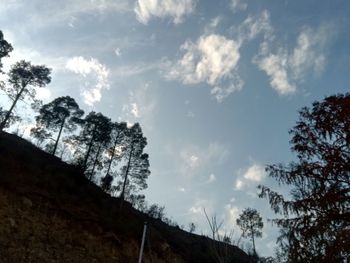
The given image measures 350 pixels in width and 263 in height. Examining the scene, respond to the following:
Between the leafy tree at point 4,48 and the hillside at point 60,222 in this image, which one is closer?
the hillside at point 60,222

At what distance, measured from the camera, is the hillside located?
878 inches

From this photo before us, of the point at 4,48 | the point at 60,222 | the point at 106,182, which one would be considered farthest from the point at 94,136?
the point at 60,222

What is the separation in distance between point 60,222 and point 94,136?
877 inches

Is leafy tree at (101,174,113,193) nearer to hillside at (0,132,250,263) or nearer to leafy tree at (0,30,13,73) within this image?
hillside at (0,132,250,263)

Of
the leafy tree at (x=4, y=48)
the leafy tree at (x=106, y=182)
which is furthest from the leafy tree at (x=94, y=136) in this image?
the leafy tree at (x=4, y=48)

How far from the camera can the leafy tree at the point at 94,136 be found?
46.9 meters

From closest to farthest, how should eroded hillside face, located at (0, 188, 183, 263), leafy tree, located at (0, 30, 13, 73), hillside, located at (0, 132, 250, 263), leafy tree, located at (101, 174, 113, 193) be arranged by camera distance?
eroded hillside face, located at (0, 188, 183, 263) → hillside, located at (0, 132, 250, 263) → leafy tree, located at (0, 30, 13, 73) → leafy tree, located at (101, 174, 113, 193)

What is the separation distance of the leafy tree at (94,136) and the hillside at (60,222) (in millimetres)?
6400

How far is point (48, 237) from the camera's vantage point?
24.0m

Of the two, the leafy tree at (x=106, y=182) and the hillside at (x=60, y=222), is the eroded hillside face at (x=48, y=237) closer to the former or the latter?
the hillside at (x=60, y=222)

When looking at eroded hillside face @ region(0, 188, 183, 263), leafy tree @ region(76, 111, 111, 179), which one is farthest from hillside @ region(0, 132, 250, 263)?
leafy tree @ region(76, 111, 111, 179)

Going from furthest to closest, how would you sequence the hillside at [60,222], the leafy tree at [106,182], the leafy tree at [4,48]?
1. the leafy tree at [106,182]
2. the leafy tree at [4,48]
3. the hillside at [60,222]

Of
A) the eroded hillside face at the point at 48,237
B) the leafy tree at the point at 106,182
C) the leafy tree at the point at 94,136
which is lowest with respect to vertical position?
the eroded hillside face at the point at 48,237

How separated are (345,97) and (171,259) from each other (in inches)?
1110
